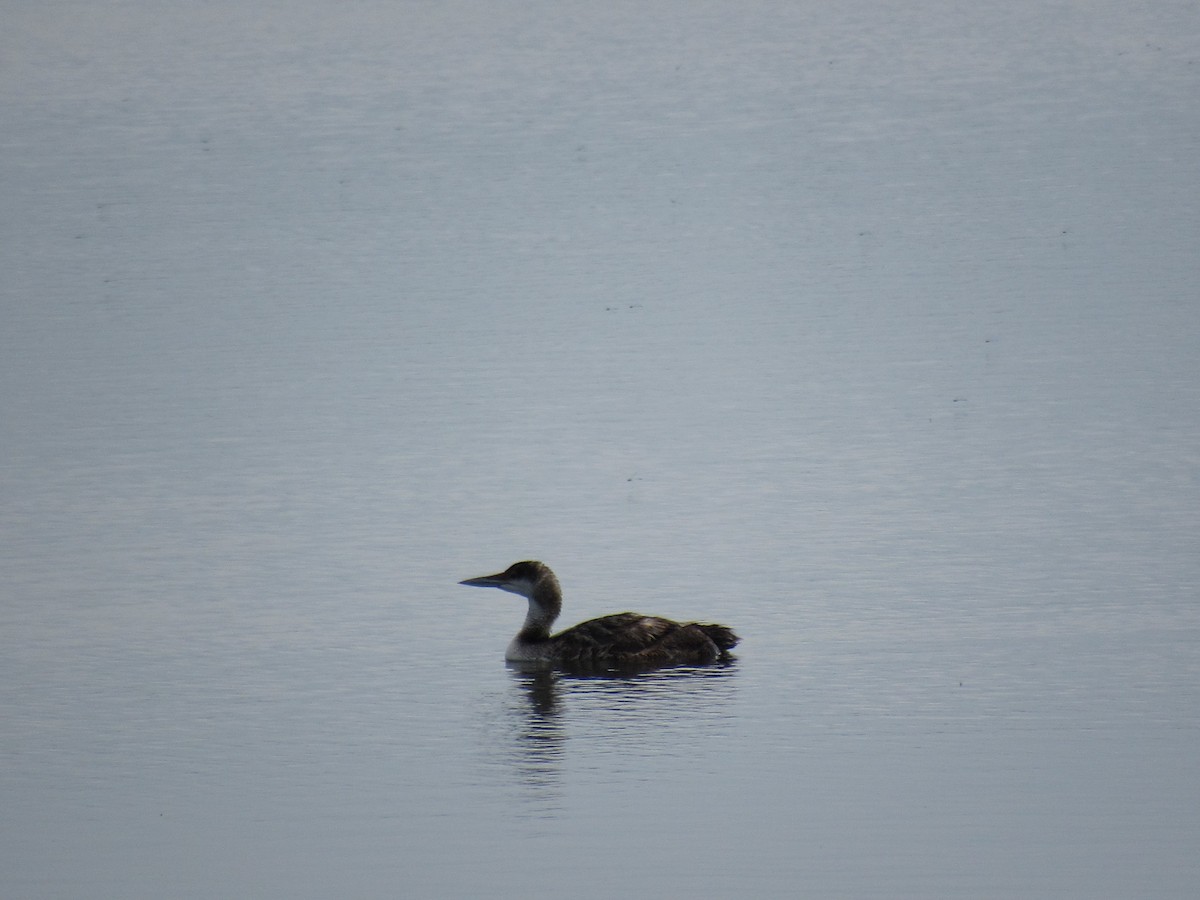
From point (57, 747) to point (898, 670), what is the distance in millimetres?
4580

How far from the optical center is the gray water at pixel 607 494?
35.4ft

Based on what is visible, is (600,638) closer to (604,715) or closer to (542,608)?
(542,608)

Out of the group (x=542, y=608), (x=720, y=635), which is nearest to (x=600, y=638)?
(x=542, y=608)

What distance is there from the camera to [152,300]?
25.5 metres

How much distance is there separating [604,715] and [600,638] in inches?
51.1

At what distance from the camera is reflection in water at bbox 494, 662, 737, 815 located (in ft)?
38.9

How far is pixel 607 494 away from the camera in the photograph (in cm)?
1769

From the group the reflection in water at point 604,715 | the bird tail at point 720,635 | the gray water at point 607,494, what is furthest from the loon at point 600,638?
the gray water at point 607,494

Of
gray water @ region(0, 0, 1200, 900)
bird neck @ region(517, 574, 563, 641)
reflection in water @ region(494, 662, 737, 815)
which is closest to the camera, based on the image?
gray water @ region(0, 0, 1200, 900)

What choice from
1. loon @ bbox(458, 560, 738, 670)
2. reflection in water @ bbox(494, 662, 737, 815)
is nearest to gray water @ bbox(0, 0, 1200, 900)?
reflection in water @ bbox(494, 662, 737, 815)

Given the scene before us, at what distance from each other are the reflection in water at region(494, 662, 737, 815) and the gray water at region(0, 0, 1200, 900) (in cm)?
5

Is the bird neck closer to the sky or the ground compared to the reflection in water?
closer to the sky

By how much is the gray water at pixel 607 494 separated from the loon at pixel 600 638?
22cm

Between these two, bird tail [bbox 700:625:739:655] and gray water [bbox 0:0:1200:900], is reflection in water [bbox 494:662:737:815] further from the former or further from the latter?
bird tail [bbox 700:625:739:655]
